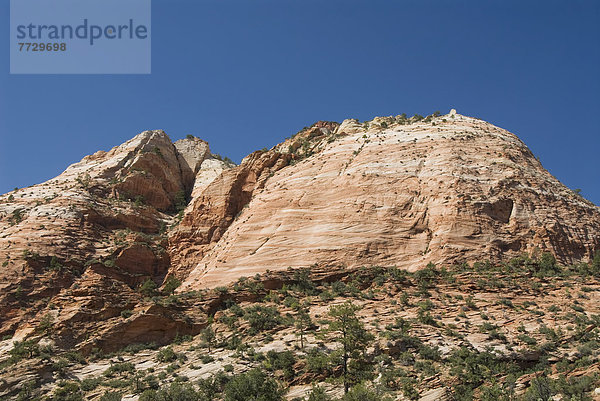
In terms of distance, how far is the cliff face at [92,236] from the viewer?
36031 millimetres

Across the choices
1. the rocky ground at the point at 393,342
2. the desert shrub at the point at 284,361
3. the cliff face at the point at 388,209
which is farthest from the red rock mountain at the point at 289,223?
the desert shrub at the point at 284,361

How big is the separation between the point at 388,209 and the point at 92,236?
2768cm

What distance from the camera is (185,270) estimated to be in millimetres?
47656

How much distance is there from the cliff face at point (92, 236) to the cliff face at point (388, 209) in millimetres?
5052

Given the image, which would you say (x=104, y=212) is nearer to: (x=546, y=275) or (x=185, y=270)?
(x=185, y=270)

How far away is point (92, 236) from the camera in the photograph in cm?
4825

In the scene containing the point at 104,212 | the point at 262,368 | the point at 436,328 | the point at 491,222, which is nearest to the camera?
the point at 262,368

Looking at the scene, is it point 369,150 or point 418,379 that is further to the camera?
point 369,150

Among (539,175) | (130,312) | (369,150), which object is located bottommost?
(130,312)

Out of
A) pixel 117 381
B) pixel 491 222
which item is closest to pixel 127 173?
pixel 117 381

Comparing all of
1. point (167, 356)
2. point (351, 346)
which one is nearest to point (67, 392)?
point (167, 356)

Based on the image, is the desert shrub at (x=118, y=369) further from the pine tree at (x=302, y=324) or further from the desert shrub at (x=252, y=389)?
the pine tree at (x=302, y=324)

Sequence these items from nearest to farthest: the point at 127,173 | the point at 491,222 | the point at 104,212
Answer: the point at 491,222, the point at 104,212, the point at 127,173

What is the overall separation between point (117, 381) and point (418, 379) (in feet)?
53.3
